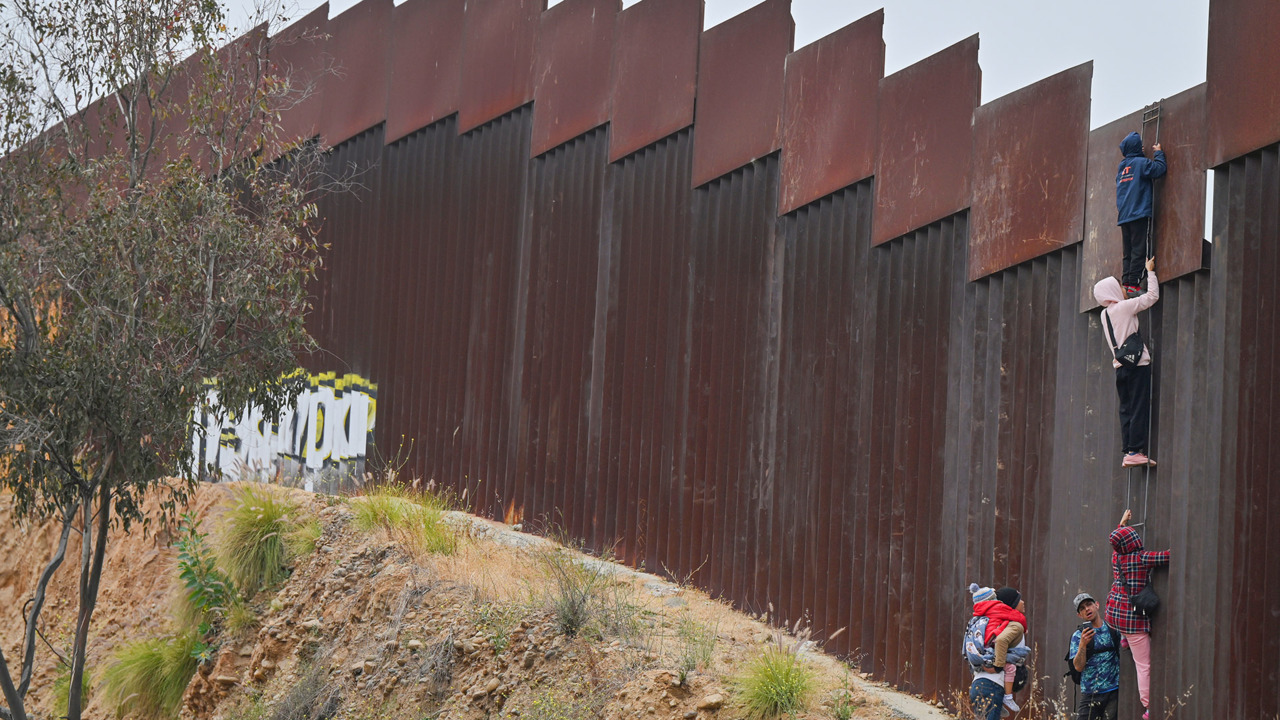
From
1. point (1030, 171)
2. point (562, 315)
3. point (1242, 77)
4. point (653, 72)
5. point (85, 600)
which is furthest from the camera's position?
point (562, 315)

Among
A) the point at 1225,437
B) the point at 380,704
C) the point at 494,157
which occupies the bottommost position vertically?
the point at 380,704

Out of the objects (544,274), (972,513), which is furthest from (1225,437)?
(544,274)

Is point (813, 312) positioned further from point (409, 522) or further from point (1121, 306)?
point (409, 522)

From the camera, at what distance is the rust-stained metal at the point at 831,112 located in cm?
1108

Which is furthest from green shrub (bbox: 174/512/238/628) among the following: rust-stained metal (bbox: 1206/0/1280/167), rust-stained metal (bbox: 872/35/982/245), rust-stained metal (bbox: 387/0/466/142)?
rust-stained metal (bbox: 1206/0/1280/167)

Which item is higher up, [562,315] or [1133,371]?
[562,315]

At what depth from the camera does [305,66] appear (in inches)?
679

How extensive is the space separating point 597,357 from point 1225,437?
6655 mm

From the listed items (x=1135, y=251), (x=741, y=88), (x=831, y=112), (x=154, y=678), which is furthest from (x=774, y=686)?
(x=154, y=678)

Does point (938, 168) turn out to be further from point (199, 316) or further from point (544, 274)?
point (199, 316)

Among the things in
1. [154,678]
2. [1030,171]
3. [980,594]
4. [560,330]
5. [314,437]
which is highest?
[1030,171]

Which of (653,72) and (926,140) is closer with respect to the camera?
(926,140)

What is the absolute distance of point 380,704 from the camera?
10.8 metres

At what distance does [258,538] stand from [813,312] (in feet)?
20.8
